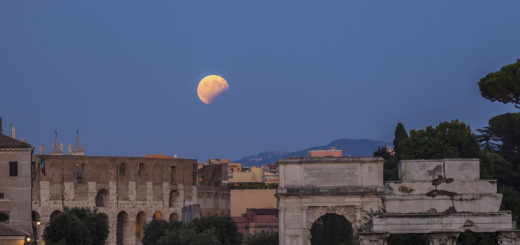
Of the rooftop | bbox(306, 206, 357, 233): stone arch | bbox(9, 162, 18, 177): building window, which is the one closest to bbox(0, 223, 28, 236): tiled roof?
bbox(9, 162, 18, 177): building window

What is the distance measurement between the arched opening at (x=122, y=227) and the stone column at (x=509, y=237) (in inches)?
2218

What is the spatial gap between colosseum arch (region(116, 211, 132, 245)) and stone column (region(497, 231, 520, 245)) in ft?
185

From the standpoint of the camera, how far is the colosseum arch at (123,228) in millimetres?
72750

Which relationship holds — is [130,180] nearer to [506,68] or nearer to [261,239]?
[261,239]

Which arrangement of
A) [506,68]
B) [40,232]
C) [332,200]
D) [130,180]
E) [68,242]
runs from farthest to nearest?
[130,180] → [40,232] → [68,242] → [332,200] → [506,68]

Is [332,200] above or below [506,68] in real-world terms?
below

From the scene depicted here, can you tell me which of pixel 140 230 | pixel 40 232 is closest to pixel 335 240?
pixel 40 232

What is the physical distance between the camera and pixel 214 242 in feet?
178

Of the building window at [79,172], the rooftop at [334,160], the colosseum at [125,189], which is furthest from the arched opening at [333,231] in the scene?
the building window at [79,172]

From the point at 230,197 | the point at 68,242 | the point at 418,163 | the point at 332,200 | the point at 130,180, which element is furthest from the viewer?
the point at 230,197

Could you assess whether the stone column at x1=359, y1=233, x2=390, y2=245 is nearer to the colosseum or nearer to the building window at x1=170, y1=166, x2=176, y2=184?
the colosseum

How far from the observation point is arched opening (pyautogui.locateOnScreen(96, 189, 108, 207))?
70.8m

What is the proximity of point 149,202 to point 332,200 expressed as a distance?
3584cm

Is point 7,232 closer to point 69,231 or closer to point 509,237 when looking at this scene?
point 69,231
